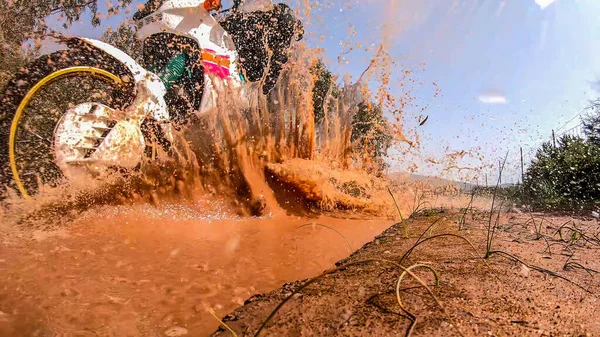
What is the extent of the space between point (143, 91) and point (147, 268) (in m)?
1.67

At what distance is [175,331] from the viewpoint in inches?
40.7

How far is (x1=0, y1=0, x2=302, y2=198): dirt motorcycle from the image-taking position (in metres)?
2.44

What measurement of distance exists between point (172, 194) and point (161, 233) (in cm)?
55

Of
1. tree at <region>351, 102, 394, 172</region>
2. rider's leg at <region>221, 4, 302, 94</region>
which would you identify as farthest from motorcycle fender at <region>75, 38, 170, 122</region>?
tree at <region>351, 102, 394, 172</region>

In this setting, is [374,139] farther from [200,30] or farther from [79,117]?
[79,117]

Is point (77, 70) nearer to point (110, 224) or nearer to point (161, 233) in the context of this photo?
point (110, 224)

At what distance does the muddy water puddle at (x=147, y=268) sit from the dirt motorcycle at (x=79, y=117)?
1.45 feet

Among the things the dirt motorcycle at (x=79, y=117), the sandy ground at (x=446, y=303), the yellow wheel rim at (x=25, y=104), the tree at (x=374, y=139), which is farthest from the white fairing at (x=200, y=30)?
the sandy ground at (x=446, y=303)

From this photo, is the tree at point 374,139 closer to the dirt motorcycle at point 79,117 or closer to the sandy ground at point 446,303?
the dirt motorcycle at point 79,117

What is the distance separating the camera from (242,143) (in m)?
3.04

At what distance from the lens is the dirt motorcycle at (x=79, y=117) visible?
2441 mm

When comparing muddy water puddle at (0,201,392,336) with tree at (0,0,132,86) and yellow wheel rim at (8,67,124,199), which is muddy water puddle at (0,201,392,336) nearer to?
yellow wheel rim at (8,67,124,199)

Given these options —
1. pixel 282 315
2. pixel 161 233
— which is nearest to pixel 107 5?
pixel 161 233

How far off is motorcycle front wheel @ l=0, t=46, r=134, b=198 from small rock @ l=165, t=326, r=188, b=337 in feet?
6.22
